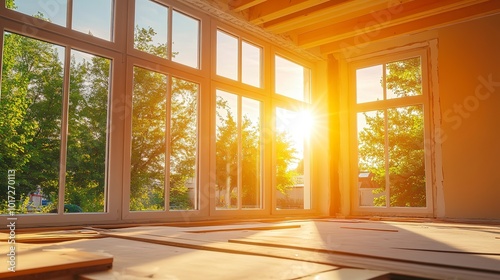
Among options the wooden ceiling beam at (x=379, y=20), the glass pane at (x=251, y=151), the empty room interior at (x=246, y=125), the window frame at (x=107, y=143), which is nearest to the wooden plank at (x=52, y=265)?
the empty room interior at (x=246, y=125)

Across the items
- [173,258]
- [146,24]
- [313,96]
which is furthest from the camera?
[313,96]

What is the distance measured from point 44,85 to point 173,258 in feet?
12.6

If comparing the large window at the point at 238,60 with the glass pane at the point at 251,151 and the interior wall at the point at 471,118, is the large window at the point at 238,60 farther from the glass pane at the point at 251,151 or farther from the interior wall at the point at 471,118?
the interior wall at the point at 471,118

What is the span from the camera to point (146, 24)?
4695mm

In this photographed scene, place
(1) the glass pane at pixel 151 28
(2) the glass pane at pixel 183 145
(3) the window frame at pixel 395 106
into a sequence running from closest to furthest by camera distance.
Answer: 1. (1) the glass pane at pixel 151 28
2. (2) the glass pane at pixel 183 145
3. (3) the window frame at pixel 395 106

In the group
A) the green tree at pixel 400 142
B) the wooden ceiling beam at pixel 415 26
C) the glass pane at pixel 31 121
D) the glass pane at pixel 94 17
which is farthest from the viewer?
the green tree at pixel 400 142

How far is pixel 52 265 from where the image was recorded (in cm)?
115

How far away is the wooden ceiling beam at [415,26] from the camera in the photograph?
18.8ft

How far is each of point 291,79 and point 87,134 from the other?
3416 mm

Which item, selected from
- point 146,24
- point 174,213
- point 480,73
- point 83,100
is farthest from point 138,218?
point 480,73

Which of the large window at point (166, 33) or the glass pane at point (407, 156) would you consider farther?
the glass pane at point (407, 156)

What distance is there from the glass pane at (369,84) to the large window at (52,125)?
164 inches

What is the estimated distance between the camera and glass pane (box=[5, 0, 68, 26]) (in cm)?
364

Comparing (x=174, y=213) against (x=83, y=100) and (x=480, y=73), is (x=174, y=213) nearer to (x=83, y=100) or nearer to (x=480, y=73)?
(x=83, y=100)
